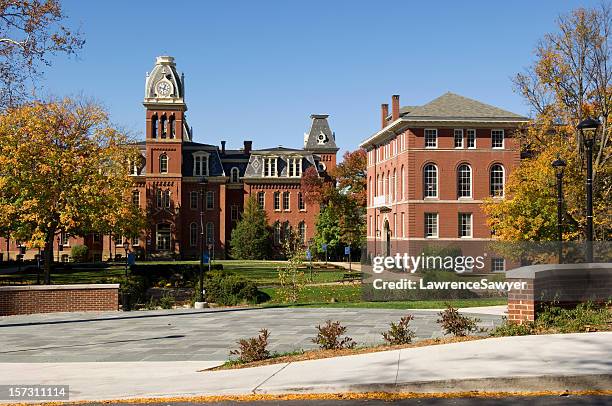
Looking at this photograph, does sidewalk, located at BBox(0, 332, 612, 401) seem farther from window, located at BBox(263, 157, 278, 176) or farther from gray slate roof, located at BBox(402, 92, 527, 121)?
window, located at BBox(263, 157, 278, 176)

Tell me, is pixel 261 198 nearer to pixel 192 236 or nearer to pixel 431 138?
pixel 192 236

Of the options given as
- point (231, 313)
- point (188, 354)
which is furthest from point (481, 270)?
point (188, 354)

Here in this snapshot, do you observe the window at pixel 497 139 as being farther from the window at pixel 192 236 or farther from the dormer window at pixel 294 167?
the window at pixel 192 236

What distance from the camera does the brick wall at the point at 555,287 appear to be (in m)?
13.7

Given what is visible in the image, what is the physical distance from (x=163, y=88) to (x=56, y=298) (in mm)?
58503

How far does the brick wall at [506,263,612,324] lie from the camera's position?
13.7 metres

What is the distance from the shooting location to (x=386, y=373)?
10.0m

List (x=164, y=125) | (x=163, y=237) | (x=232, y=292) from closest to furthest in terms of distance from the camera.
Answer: (x=232, y=292)
(x=164, y=125)
(x=163, y=237)

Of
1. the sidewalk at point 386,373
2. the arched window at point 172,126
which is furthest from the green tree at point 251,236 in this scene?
the sidewalk at point 386,373

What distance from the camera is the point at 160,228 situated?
79312mm

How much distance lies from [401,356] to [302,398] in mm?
2902

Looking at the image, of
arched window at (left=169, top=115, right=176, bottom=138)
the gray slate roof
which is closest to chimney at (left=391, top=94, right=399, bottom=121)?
the gray slate roof

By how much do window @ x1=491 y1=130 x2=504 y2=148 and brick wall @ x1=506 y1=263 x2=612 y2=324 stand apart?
3826 cm

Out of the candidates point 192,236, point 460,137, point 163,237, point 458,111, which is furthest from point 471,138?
point 163,237
